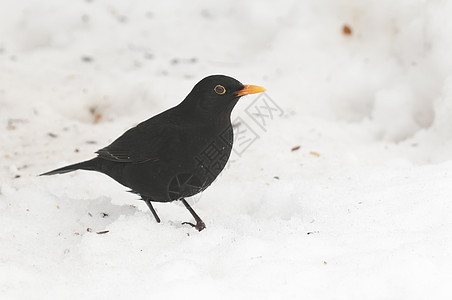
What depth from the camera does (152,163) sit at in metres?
3.87

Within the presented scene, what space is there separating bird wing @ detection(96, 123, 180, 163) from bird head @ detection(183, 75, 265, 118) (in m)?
0.23

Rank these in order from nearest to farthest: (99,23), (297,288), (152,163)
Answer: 1. (297,288)
2. (152,163)
3. (99,23)

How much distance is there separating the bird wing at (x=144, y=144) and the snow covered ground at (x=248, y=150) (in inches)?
14.0

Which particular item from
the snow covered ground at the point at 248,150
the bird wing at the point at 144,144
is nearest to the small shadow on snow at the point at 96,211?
the snow covered ground at the point at 248,150

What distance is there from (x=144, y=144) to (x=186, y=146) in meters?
0.31

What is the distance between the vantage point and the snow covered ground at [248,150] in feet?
10.2

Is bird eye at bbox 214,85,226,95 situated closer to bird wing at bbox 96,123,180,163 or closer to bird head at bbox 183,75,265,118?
bird head at bbox 183,75,265,118

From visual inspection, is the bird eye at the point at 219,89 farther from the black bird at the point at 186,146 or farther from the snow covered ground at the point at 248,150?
the snow covered ground at the point at 248,150

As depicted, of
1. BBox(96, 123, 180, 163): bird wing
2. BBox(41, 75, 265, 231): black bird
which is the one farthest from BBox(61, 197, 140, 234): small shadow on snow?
BBox(96, 123, 180, 163): bird wing

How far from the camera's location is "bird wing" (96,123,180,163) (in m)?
3.83

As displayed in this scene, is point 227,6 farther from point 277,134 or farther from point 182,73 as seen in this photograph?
point 277,134

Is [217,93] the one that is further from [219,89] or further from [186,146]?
[186,146]

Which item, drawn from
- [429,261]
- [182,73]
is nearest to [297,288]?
[429,261]

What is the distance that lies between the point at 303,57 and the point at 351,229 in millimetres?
3304
